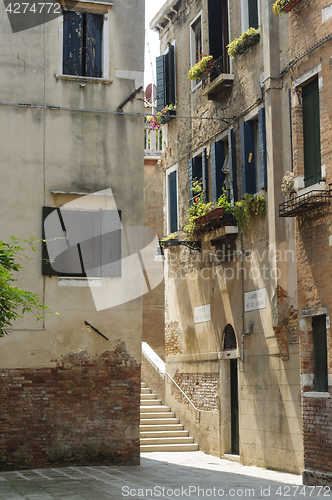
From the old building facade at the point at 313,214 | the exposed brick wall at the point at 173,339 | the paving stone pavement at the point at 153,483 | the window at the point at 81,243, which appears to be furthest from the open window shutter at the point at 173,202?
the paving stone pavement at the point at 153,483

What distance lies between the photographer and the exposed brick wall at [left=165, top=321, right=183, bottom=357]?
A: 17.3 metres

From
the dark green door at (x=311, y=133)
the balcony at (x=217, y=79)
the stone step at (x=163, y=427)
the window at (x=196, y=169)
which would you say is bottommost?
the stone step at (x=163, y=427)

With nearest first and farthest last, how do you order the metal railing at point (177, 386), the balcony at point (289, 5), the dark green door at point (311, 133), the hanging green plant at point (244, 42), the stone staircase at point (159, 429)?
the dark green door at point (311, 133)
the balcony at point (289, 5)
the hanging green plant at point (244, 42)
the stone staircase at point (159, 429)
the metal railing at point (177, 386)

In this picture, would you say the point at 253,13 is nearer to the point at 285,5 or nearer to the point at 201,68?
the point at 201,68

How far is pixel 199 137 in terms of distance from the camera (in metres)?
16.4

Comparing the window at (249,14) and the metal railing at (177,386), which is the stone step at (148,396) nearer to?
the metal railing at (177,386)

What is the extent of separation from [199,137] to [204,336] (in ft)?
15.3

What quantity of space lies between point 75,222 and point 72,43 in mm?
3288

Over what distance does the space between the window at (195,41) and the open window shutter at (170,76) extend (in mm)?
1084

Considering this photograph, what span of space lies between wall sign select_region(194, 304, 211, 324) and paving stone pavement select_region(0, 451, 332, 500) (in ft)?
12.7

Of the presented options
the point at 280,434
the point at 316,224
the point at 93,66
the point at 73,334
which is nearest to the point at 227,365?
the point at 280,434

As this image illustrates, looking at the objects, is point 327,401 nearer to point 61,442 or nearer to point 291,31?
point 61,442

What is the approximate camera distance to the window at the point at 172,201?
57.7 feet

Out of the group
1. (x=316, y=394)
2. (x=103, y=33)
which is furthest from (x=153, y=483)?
(x=103, y=33)
